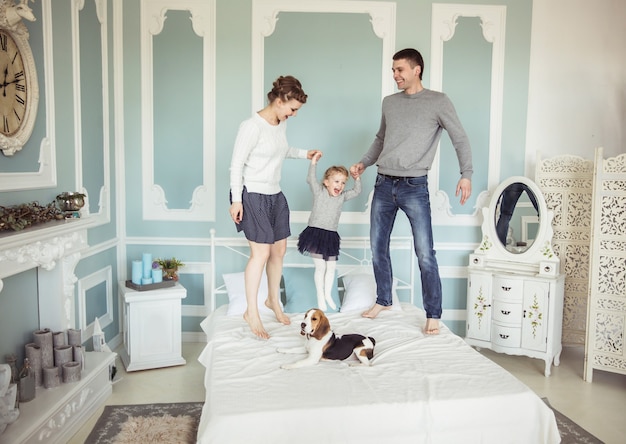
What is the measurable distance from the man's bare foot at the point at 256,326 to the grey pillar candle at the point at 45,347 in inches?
42.7

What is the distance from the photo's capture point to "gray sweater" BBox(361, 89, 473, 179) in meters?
3.54

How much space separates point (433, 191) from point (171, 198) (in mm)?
2144

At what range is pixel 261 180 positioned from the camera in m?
3.40

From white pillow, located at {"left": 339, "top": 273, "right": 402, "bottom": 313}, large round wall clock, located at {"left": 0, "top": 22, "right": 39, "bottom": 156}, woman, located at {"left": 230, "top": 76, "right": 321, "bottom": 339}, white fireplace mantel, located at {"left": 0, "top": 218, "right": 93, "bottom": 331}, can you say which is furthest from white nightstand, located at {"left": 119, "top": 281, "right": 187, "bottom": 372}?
large round wall clock, located at {"left": 0, "top": 22, "right": 39, "bottom": 156}

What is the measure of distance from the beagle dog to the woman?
455mm

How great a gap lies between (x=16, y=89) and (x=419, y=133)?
2.28 meters

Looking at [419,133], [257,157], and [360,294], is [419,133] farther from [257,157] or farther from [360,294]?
[360,294]

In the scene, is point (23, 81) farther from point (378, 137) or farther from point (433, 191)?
point (433, 191)

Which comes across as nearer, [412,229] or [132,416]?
[132,416]

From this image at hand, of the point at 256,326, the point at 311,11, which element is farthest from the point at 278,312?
the point at 311,11

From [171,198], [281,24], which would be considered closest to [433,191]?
[281,24]

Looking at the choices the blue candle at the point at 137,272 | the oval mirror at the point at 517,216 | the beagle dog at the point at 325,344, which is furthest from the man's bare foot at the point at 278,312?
the oval mirror at the point at 517,216

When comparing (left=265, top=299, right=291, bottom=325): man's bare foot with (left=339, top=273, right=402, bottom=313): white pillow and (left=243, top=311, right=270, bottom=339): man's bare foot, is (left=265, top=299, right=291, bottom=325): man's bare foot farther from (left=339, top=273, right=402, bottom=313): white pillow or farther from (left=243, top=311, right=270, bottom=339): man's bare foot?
(left=339, top=273, right=402, bottom=313): white pillow

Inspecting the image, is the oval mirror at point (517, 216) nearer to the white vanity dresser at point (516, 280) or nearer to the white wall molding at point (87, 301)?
Answer: the white vanity dresser at point (516, 280)
